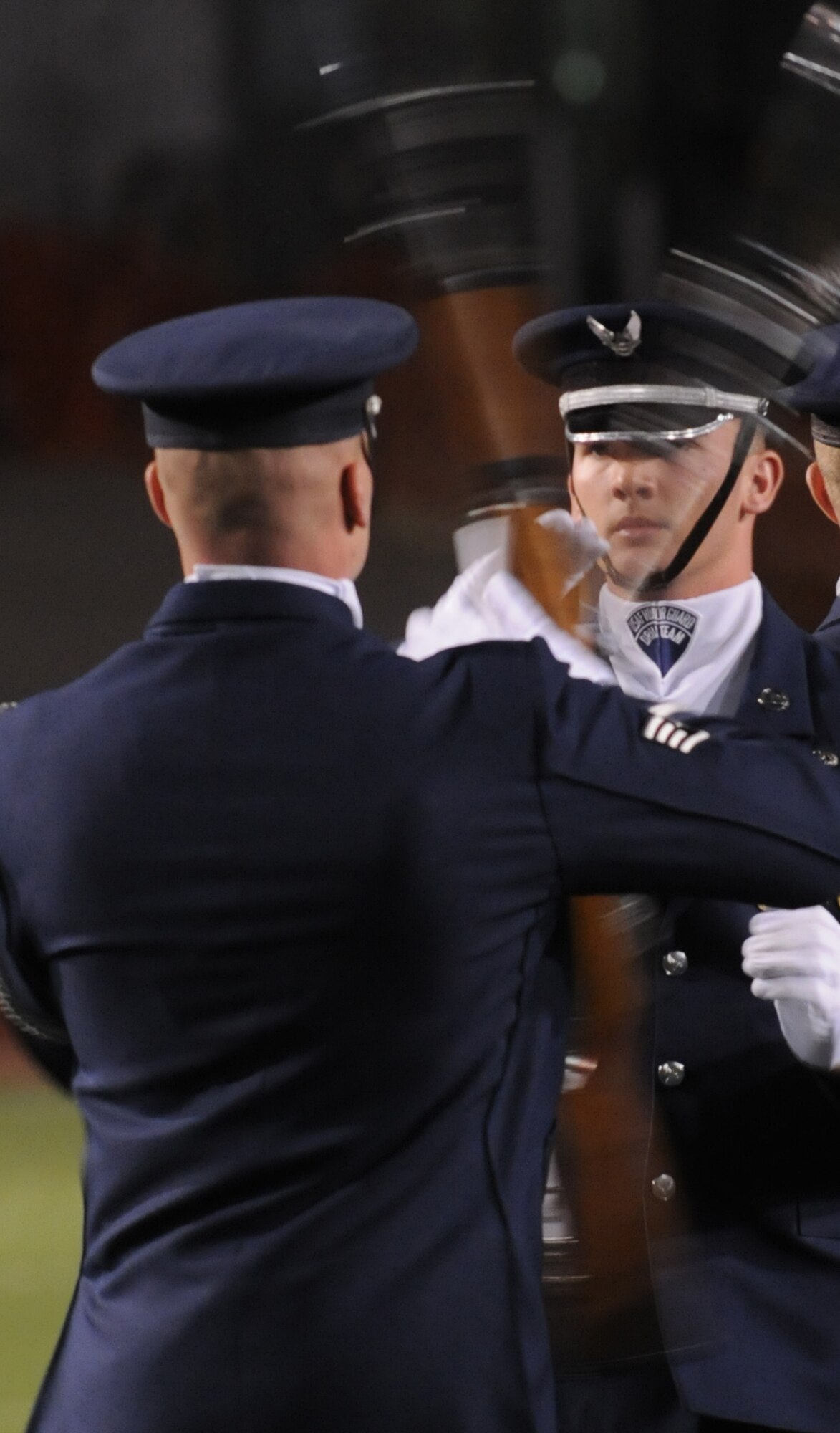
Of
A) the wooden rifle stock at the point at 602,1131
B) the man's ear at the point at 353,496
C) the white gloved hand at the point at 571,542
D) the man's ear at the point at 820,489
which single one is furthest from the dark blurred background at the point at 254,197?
the man's ear at the point at 353,496

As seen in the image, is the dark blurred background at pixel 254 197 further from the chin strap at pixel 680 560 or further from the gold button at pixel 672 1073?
the gold button at pixel 672 1073

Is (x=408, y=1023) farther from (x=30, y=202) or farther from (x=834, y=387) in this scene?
(x=30, y=202)

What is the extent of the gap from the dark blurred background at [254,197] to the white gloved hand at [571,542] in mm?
5653

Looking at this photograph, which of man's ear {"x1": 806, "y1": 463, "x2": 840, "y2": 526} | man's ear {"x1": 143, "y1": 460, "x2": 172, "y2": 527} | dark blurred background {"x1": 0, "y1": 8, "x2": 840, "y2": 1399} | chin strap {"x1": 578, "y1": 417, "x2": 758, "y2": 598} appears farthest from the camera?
dark blurred background {"x1": 0, "y1": 8, "x2": 840, "y2": 1399}

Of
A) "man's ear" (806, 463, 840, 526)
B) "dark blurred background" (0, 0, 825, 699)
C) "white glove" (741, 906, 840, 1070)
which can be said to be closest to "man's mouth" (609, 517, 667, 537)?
"man's ear" (806, 463, 840, 526)

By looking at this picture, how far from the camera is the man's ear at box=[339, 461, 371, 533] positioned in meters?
1.39

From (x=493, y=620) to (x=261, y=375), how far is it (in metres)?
0.27

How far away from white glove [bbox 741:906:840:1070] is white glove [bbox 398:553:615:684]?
287mm

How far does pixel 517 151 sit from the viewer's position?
1.96 metres

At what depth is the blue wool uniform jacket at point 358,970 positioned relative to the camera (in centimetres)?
132

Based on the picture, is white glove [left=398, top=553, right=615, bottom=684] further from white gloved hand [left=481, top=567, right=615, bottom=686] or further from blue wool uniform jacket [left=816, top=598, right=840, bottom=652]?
blue wool uniform jacket [left=816, top=598, right=840, bottom=652]

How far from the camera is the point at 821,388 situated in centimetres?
204

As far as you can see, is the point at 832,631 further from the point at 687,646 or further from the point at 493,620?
the point at 493,620

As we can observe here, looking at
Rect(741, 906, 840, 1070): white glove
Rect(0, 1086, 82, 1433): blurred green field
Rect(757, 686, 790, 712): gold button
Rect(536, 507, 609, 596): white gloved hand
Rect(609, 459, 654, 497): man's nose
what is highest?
Rect(536, 507, 609, 596): white gloved hand
